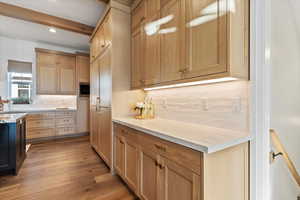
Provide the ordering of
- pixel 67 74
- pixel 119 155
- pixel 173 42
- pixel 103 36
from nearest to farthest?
1. pixel 173 42
2. pixel 119 155
3. pixel 103 36
4. pixel 67 74

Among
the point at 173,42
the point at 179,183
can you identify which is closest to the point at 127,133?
the point at 179,183

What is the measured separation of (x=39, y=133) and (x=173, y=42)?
4364 millimetres

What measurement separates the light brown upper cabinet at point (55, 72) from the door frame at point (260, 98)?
187 inches

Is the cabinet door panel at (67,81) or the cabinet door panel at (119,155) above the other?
the cabinet door panel at (67,81)

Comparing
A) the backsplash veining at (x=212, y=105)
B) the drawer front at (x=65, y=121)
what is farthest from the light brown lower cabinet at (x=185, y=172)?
the drawer front at (x=65, y=121)

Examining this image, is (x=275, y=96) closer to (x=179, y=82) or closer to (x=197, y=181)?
(x=179, y=82)

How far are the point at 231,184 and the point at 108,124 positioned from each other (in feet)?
6.12

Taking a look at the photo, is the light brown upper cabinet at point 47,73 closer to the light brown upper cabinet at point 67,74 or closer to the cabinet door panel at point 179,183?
the light brown upper cabinet at point 67,74

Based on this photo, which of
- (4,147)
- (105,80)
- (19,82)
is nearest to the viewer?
(4,147)

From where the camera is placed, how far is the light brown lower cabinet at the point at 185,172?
3.15 ft

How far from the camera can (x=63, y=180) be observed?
2.13 m

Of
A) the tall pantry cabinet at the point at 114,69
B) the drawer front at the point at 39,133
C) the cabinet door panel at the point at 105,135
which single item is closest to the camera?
the tall pantry cabinet at the point at 114,69

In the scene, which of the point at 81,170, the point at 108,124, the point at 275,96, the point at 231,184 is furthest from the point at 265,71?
the point at 81,170

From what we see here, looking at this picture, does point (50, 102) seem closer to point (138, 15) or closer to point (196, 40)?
point (138, 15)
